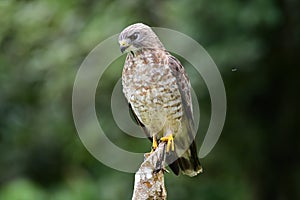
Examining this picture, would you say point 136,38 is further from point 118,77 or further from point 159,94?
point 118,77

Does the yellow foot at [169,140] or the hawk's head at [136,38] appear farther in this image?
the yellow foot at [169,140]

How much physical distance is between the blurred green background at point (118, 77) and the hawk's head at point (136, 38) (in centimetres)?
237

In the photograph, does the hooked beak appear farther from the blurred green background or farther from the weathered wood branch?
the blurred green background

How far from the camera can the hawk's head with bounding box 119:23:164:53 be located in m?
3.59

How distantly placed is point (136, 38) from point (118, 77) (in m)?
3.05

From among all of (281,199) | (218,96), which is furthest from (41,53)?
(281,199)

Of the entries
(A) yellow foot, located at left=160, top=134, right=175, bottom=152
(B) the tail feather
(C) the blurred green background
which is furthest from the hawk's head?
(C) the blurred green background

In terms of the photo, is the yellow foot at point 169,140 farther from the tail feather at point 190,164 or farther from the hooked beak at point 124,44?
the hooked beak at point 124,44

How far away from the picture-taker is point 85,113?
7.08 meters

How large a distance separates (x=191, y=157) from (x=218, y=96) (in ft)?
7.09

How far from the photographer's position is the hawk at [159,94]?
371 centimetres

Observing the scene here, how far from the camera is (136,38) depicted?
3.64 metres

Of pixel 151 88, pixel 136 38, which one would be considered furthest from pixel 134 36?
pixel 151 88

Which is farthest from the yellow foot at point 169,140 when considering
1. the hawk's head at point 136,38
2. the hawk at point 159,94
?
the hawk's head at point 136,38
